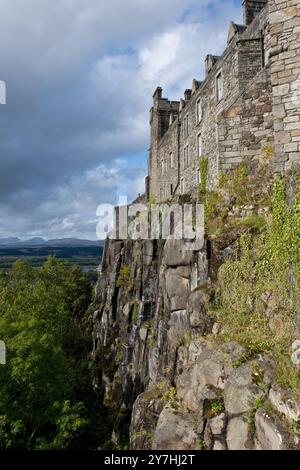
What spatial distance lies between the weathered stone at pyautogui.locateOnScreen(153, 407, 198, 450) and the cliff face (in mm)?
19

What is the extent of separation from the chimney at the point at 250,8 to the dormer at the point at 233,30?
0.74m

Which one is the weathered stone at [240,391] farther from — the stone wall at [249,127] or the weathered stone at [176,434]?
the stone wall at [249,127]

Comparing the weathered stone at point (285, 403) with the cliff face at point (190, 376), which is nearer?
the weathered stone at point (285, 403)

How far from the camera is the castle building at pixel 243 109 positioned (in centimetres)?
939

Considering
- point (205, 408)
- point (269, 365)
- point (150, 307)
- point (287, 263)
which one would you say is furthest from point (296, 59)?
point (150, 307)

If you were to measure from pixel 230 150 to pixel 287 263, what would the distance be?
6758mm

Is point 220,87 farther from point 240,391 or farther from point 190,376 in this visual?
point 240,391


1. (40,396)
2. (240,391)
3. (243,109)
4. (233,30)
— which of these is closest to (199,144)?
(233,30)

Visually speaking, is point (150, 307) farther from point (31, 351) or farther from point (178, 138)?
point (178, 138)

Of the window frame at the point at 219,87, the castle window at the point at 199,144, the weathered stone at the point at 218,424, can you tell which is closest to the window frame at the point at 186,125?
the castle window at the point at 199,144

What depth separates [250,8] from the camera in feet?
60.4

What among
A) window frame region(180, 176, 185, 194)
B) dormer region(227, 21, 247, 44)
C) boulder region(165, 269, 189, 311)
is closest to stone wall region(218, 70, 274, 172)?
boulder region(165, 269, 189, 311)

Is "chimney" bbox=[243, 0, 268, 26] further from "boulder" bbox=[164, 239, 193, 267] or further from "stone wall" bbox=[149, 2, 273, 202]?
"boulder" bbox=[164, 239, 193, 267]
